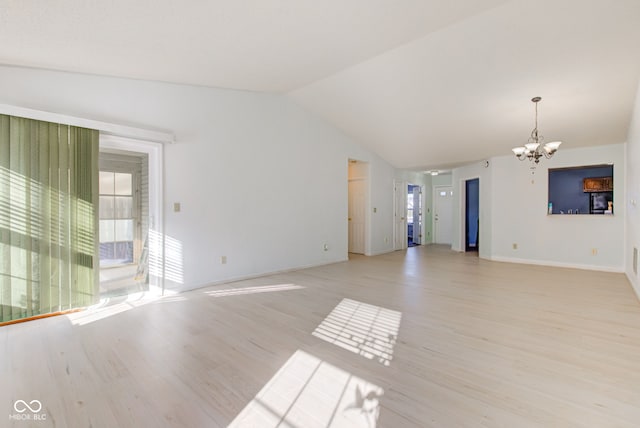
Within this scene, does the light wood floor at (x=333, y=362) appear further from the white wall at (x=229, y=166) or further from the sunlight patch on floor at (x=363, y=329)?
the white wall at (x=229, y=166)

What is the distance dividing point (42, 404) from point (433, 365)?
2593mm

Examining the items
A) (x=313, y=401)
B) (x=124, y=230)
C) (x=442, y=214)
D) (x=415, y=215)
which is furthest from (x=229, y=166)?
(x=442, y=214)

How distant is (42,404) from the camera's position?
1795 millimetres

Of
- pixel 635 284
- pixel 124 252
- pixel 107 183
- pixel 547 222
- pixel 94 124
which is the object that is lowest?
pixel 635 284

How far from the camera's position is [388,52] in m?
4.05

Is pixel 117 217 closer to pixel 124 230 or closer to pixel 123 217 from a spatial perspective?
pixel 123 217

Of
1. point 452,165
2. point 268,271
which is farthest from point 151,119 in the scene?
point 452,165

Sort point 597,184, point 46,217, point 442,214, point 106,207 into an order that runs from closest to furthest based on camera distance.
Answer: point 46,217 → point 106,207 → point 597,184 → point 442,214

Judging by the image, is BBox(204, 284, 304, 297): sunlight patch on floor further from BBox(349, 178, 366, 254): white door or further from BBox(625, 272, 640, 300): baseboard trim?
BBox(625, 272, 640, 300): baseboard trim

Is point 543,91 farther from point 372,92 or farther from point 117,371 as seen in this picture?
point 117,371

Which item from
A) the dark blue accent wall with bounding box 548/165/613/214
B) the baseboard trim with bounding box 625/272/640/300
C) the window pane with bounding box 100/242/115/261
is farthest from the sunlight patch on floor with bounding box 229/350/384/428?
the dark blue accent wall with bounding box 548/165/613/214

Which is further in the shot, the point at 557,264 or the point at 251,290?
the point at 557,264

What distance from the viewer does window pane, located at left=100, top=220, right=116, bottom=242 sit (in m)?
4.64

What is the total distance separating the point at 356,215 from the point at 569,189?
15.4 feet
